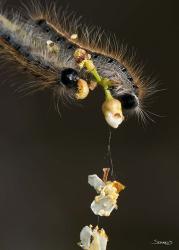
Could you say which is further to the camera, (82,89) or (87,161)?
(87,161)

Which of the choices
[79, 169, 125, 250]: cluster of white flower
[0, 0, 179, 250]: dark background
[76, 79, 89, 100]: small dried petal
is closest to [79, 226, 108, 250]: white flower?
[79, 169, 125, 250]: cluster of white flower

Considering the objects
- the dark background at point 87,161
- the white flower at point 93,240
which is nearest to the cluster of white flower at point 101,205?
the white flower at point 93,240

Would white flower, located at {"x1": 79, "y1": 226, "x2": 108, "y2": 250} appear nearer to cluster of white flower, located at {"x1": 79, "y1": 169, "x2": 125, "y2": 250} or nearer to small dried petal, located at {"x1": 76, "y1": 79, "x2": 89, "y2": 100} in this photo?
cluster of white flower, located at {"x1": 79, "y1": 169, "x2": 125, "y2": 250}

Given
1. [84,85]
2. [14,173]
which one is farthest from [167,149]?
[84,85]

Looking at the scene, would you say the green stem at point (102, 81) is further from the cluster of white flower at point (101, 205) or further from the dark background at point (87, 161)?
the dark background at point (87, 161)

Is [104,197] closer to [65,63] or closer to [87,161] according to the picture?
[65,63]

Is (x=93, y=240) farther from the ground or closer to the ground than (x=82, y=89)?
closer to the ground

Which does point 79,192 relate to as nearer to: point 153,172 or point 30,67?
point 153,172

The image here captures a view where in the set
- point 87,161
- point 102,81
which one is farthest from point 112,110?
point 87,161
